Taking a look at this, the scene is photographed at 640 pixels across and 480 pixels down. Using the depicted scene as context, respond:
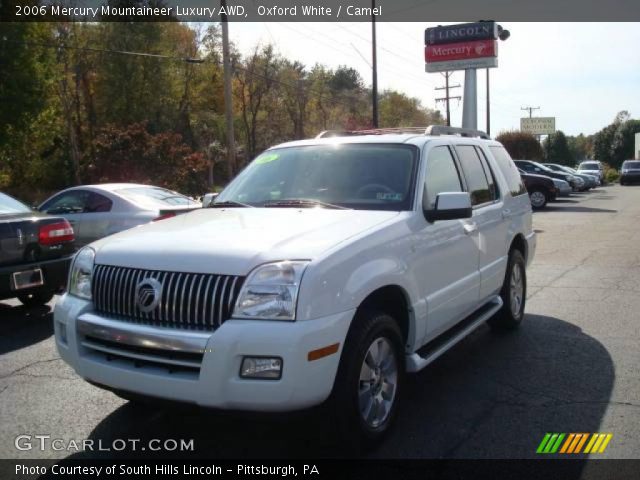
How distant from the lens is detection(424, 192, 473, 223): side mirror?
4.11m

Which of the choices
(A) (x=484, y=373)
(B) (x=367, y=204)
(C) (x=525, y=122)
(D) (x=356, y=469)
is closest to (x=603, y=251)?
(A) (x=484, y=373)

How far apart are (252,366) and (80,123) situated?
4463 cm

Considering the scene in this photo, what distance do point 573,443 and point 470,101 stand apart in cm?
3277

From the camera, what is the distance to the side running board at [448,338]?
3.98 m

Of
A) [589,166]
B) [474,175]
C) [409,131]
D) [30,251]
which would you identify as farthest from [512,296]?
[589,166]

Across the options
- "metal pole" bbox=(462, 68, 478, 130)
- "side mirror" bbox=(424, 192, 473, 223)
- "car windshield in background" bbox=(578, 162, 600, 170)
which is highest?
"metal pole" bbox=(462, 68, 478, 130)

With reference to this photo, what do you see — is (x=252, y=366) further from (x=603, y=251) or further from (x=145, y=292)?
(x=603, y=251)

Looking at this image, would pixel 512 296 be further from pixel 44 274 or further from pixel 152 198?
pixel 152 198

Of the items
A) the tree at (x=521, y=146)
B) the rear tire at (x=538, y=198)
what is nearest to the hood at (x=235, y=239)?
the rear tire at (x=538, y=198)

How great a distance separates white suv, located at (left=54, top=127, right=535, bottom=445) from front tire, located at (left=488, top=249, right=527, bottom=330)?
3.78 feet

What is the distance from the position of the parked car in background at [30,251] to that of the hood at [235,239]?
10.2 feet

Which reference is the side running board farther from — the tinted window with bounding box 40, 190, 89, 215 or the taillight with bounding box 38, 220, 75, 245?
the tinted window with bounding box 40, 190, 89, 215

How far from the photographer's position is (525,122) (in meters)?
95.8

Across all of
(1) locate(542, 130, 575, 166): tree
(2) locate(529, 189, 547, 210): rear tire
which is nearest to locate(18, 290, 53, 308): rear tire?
(2) locate(529, 189, 547, 210): rear tire
